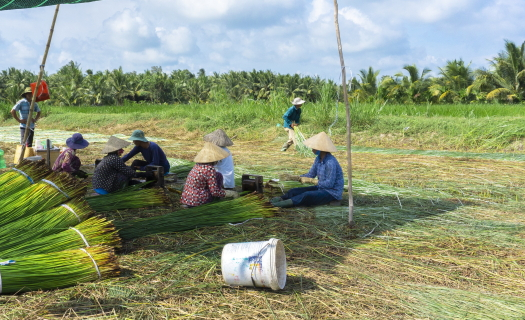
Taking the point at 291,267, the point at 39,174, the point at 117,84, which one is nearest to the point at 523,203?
the point at 291,267

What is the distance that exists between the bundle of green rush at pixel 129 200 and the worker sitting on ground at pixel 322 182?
1118mm

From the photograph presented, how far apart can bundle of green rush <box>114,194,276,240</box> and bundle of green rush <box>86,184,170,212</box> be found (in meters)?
0.45

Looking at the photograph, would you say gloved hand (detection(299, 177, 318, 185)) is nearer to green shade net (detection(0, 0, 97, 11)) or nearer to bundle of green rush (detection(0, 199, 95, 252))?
bundle of green rush (detection(0, 199, 95, 252))

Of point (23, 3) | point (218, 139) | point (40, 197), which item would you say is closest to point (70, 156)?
point (218, 139)

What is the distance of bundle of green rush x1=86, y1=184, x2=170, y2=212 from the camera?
435cm

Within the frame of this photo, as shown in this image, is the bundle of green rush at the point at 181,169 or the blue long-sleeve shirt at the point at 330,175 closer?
the blue long-sleeve shirt at the point at 330,175

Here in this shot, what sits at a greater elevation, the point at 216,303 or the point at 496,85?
the point at 496,85

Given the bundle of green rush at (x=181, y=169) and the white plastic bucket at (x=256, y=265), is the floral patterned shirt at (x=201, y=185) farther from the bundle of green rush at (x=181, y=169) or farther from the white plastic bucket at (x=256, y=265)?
the bundle of green rush at (x=181, y=169)

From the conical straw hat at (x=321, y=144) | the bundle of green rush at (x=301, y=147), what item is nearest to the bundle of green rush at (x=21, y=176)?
the conical straw hat at (x=321, y=144)

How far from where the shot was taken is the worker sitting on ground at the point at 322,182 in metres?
4.71

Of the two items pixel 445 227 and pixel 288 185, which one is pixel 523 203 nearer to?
pixel 445 227

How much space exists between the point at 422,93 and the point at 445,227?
993 inches

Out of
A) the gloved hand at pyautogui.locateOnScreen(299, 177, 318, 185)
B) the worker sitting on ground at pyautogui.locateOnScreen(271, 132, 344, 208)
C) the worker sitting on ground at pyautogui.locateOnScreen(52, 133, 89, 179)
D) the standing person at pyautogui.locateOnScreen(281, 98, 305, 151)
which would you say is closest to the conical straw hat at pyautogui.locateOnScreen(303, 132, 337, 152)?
the worker sitting on ground at pyautogui.locateOnScreen(271, 132, 344, 208)

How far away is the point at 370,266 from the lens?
3172 mm
